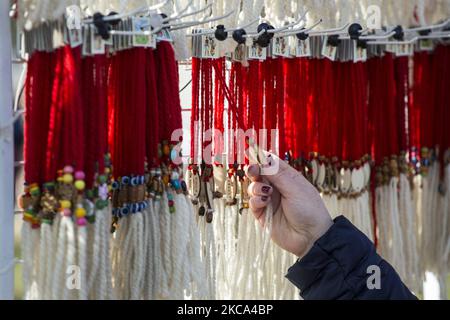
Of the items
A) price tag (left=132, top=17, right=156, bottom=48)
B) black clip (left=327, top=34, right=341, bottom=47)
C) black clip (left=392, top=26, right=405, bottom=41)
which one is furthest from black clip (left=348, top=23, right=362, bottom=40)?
price tag (left=132, top=17, right=156, bottom=48)

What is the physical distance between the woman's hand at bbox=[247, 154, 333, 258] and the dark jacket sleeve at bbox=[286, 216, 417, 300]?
39mm

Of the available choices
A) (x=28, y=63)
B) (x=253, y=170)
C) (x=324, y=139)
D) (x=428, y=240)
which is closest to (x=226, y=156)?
(x=253, y=170)

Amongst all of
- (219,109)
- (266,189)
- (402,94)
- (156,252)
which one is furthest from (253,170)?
(402,94)

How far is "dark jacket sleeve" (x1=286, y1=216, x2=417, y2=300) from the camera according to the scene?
113 cm

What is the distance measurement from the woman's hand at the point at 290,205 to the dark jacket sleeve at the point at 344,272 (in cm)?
4

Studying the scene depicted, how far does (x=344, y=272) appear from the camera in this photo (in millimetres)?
1139

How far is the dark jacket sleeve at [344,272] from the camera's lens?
44.4 inches

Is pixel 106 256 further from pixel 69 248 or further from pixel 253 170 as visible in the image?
pixel 253 170

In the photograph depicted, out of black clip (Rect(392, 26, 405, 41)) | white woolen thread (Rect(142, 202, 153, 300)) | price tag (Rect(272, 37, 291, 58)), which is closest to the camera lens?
white woolen thread (Rect(142, 202, 153, 300))

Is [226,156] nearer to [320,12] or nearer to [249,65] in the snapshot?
[249,65]

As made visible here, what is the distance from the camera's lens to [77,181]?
2.97 ft

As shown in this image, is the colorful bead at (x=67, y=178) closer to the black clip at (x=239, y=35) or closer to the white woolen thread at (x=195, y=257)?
the white woolen thread at (x=195, y=257)

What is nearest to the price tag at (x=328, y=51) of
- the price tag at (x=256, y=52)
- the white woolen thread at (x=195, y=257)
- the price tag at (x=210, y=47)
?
the price tag at (x=256, y=52)

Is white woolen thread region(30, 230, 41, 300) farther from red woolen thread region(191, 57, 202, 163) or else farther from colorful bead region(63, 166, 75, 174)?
red woolen thread region(191, 57, 202, 163)
